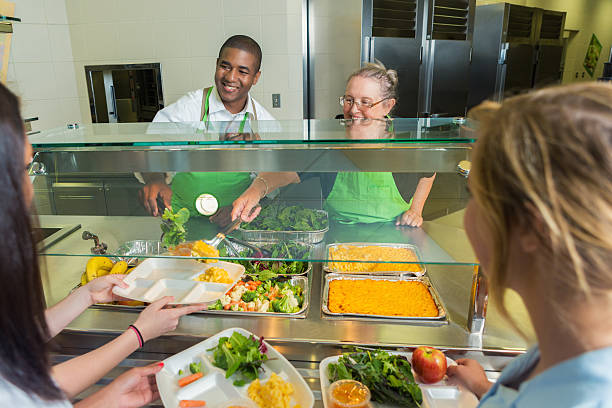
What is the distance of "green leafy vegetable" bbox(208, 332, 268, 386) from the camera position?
1.24 metres

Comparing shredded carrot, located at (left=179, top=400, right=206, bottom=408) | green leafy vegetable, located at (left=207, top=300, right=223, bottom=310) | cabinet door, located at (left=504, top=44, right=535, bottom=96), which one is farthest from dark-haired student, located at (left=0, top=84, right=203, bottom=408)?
cabinet door, located at (left=504, top=44, right=535, bottom=96)

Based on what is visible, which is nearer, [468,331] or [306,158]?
[306,158]

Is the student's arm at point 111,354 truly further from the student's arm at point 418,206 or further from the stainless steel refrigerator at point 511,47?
the stainless steel refrigerator at point 511,47

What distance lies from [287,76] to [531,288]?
11.9ft

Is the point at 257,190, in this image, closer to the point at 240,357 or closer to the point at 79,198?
the point at 240,357

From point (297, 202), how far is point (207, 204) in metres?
0.32

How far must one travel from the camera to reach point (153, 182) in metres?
1.42

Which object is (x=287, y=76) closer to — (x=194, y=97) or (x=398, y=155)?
(x=194, y=97)

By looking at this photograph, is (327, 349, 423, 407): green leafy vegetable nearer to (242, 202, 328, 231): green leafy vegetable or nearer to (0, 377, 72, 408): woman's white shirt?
(242, 202, 328, 231): green leafy vegetable

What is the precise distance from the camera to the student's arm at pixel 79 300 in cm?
134

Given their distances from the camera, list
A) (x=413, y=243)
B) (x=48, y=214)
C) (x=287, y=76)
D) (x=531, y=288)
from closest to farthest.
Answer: (x=531, y=288)
(x=413, y=243)
(x=48, y=214)
(x=287, y=76)

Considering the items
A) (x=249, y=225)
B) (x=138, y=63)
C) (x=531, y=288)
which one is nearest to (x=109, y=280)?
(x=249, y=225)

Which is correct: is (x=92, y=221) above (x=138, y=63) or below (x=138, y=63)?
below

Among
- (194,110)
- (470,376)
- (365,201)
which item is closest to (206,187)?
(365,201)
